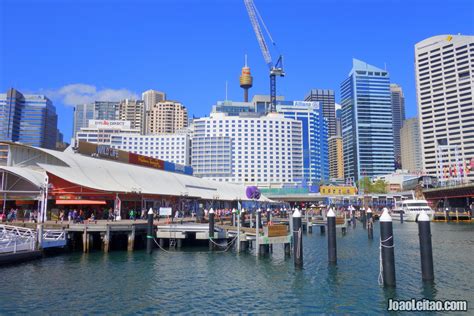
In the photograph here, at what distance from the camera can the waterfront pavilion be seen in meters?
48.9

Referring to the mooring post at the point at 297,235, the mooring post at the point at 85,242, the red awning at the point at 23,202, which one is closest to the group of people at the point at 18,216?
the red awning at the point at 23,202

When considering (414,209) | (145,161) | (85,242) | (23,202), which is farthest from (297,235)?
(414,209)

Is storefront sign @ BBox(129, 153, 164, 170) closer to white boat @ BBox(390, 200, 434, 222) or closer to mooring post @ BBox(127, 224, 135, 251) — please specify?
mooring post @ BBox(127, 224, 135, 251)

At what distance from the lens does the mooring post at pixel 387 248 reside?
21578 millimetres

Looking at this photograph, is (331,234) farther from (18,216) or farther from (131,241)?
(18,216)

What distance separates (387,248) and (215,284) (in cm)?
1051

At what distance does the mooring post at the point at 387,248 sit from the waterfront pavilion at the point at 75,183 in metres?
35.3

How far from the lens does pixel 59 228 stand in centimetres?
3759

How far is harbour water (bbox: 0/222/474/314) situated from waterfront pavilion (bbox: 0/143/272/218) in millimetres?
16330

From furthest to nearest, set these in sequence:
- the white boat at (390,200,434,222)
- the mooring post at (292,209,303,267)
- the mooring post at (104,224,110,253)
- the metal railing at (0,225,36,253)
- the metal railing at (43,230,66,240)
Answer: the white boat at (390,200,434,222) < the mooring post at (104,224,110,253) < the metal railing at (43,230,66,240) < the metal railing at (0,225,36,253) < the mooring post at (292,209,303,267)

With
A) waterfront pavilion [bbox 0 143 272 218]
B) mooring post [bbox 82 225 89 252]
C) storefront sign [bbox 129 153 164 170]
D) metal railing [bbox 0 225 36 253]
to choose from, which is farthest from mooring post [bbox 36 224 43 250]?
storefront sign [bbox 129 153 164 170]

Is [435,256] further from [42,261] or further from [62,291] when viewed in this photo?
[42,261]

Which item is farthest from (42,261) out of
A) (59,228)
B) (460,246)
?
(460,246)

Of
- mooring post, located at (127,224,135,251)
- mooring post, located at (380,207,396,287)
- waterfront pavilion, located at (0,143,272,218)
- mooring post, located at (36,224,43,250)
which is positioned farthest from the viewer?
waterfront pavilion, located at (0,143,272,218)
